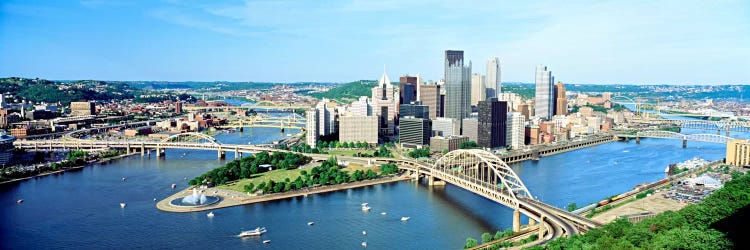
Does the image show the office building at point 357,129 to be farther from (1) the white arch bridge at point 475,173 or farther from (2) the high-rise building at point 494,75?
(2) the high-rise building at point 494,75

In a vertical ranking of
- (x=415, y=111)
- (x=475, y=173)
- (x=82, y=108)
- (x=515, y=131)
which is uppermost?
(x=415, y=111)

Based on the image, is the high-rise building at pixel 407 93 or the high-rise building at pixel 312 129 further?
the high-rise building at pixel 407 93

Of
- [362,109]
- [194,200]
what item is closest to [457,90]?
[362,109]

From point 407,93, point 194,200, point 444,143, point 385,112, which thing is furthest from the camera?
point 407,93

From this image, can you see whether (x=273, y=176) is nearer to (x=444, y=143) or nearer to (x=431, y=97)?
(x=444, y=143)

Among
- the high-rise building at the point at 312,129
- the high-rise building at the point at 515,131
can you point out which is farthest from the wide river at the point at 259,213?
the high-rise building at the point at 515,131

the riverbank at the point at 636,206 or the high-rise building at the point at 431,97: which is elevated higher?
the high-rise building at the point at 431,97

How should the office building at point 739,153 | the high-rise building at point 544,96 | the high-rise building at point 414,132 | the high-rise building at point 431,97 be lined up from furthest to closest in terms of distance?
the high-rise building at point 544,96 < the high-rise building at point 431,97 < the high-rise building at point 414,132 < the office building at point 739,153
